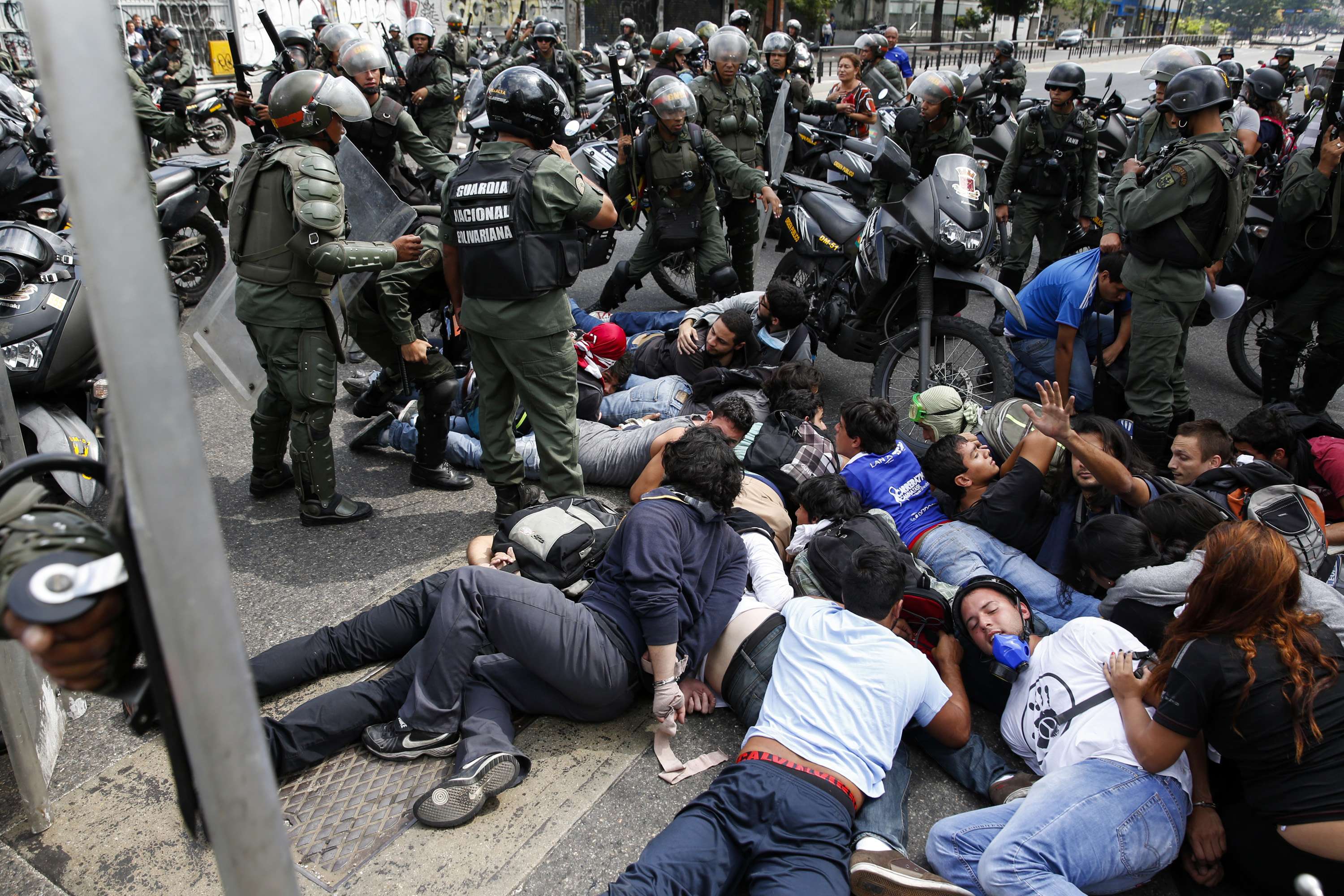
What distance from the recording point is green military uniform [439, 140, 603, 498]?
3.48m

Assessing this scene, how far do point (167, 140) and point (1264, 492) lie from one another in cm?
684

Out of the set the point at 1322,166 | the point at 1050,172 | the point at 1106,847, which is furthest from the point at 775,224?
the point at 1106,847

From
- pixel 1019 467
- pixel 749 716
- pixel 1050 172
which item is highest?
pixel 1050 172

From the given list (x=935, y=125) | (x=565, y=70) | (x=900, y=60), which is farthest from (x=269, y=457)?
(x=900, y=60)

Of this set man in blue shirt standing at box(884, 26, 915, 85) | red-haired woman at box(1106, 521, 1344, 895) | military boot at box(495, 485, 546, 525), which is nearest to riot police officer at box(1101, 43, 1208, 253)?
red-haired woman at box(1106, 521, 1344, 895)

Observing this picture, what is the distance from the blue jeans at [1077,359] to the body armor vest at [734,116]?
2.88 metres

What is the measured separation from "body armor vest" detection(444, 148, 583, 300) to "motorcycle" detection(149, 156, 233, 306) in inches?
123

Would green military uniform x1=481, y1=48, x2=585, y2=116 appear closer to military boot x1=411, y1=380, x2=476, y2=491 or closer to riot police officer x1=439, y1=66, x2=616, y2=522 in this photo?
military boot x1=411, y1=380, x2=476, y2=491

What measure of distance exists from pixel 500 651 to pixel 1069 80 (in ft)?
19.4

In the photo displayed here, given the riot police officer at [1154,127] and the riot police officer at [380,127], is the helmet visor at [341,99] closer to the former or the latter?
the riot police officer at [380,127]

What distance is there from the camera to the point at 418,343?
13.4 feet

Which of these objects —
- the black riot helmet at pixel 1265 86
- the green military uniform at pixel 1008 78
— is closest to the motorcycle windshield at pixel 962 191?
the black riot helmet at pixel 1265 86

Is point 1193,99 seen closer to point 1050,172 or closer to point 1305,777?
point 1050,172

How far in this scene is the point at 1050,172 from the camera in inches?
258
